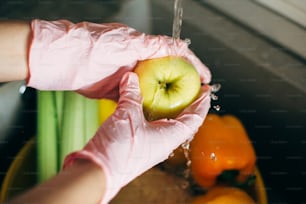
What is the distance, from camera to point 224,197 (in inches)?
32.6

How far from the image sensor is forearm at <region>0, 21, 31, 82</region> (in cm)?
73

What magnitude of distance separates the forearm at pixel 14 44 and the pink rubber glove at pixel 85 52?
0.01 m

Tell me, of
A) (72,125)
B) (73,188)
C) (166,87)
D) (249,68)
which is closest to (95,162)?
(73,188)

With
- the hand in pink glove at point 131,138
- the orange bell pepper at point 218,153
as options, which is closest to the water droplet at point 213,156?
the orange bell pepper at point 218,153

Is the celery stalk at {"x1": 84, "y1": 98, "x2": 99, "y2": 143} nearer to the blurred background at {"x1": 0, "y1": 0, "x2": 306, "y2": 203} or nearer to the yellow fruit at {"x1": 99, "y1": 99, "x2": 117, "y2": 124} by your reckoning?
A: the yellow fruit at {"x1": 99, "y1": 99, "x2": 117, "y2": 124}

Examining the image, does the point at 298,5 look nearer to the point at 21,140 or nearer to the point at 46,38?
the point at 46,38

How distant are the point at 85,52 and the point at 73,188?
25 cm

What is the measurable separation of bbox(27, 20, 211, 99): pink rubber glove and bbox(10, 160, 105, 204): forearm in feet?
0.63

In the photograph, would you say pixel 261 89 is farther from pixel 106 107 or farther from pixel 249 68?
pixel 106 107

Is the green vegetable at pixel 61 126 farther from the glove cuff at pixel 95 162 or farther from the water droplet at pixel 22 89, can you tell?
the glove cuff at pixel 95 162

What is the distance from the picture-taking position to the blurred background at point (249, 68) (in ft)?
2.85

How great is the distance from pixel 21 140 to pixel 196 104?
37 centimetres

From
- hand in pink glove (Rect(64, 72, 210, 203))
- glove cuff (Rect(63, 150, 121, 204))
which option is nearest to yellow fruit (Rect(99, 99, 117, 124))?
hand in pink glove (Rect(64, 72, 210, 203))

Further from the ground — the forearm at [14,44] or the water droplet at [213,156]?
the forearm at [14,44]
